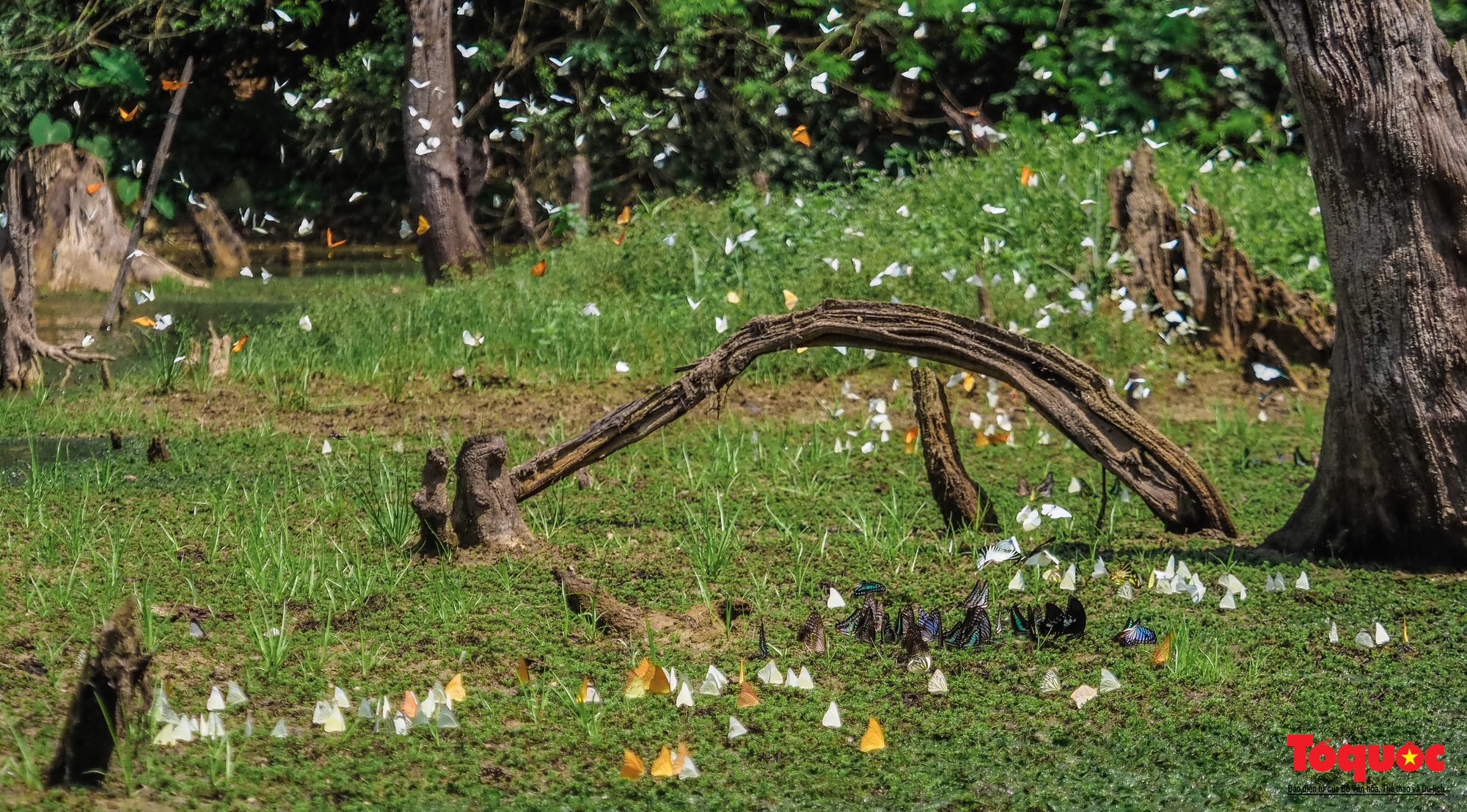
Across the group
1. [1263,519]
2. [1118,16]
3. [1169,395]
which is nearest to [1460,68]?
[1263,519]

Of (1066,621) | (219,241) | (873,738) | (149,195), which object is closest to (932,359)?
(1066,621)

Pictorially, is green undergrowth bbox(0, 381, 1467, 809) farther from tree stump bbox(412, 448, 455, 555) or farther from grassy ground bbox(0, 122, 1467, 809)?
tree stump bbox(412, 448, 455, 555)

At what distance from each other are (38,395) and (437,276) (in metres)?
4.45

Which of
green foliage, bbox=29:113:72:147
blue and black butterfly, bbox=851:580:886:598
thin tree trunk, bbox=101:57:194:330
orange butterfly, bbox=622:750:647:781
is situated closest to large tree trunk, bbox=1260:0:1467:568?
blue and black butterfly, bbox=851:580:886:598

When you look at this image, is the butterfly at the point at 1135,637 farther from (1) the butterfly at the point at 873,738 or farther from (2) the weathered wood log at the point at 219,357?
(2) the weathered wood log at the point at 219,357

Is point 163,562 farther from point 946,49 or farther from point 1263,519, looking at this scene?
point 946,49

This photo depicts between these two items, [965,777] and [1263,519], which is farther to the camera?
[1263,519]

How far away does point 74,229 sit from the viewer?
1199 cm

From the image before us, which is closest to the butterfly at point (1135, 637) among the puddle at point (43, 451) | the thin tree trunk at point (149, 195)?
the puddle at point (43, 451)

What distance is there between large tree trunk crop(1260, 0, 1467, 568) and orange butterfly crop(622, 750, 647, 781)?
8.79 ft

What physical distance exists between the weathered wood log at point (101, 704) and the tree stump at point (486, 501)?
69.4 inches

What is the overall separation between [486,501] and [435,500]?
20cm

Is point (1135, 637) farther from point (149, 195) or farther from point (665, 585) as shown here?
point (149, 195)

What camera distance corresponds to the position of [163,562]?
14.8 feet
